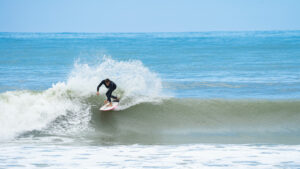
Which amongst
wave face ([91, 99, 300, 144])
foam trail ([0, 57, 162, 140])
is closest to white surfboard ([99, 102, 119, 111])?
wave face ([91, 99, 300, 144])

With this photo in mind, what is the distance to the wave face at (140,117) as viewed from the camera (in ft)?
34.2

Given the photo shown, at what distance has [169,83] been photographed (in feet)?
60.1

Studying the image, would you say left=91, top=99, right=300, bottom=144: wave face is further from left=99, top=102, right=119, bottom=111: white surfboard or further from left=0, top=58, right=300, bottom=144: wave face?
left=99, top=102, right=119, bottom=111: white surfboard

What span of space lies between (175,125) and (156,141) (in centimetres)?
148

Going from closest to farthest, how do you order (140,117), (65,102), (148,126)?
(148,126) < (140,117) < (65,102)

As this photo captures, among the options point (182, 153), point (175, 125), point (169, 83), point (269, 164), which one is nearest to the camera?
point (269, 164)

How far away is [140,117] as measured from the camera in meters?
11.8

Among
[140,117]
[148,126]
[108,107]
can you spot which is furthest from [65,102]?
[148,126]

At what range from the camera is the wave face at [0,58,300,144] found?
1044 centimetres

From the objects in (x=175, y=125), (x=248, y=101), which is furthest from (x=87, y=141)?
(x=248, y=101)

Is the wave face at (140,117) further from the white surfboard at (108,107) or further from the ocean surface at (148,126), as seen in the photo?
the white surfboard at (108,107)

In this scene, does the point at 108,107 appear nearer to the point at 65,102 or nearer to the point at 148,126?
the point at 148,126

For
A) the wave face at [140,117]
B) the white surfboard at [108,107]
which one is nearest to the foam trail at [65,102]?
the wave face at [140,117]

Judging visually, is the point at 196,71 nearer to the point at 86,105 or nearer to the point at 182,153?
the point at 86,105
